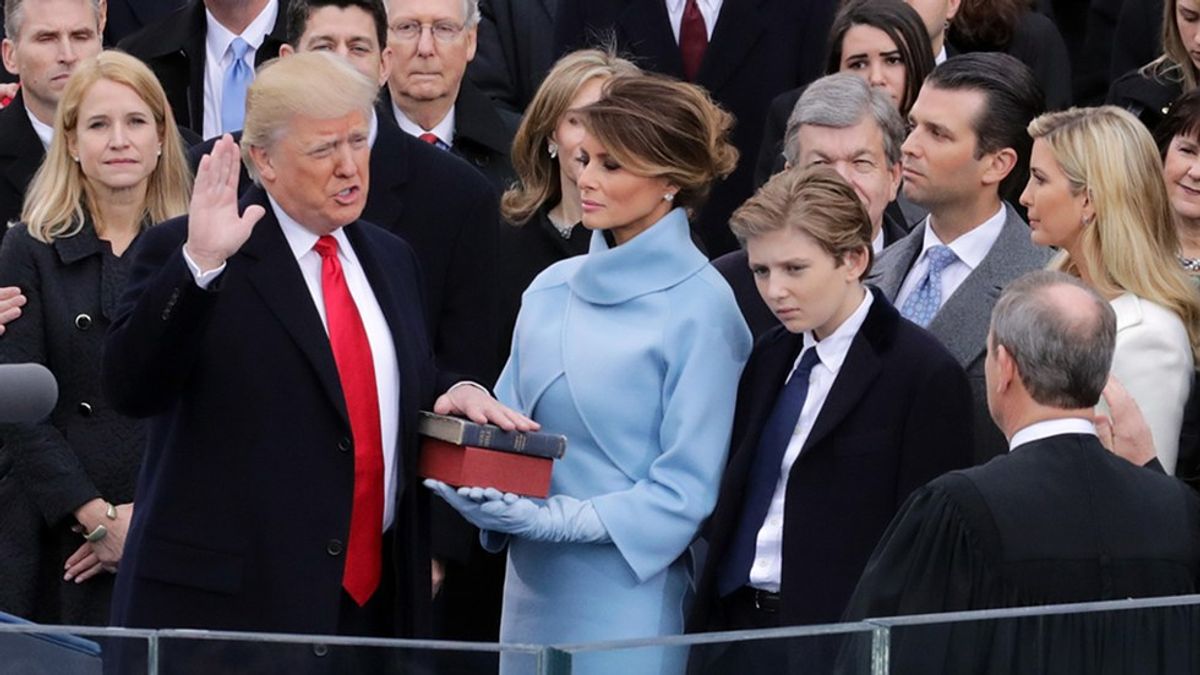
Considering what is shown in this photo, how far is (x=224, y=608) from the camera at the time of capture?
484 cm

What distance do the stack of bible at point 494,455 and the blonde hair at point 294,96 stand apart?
71 centimetres

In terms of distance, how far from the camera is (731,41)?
790 cm

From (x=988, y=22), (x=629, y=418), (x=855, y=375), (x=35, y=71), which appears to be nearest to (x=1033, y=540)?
(x=855, y=375)

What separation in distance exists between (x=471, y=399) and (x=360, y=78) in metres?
0.76

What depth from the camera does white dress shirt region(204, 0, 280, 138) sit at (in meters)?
7.79

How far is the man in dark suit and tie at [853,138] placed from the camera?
20.9 ft

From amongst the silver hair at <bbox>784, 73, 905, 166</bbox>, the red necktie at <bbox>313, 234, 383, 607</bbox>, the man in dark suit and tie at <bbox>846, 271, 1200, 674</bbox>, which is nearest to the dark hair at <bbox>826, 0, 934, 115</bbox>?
the silver hair at <bbox>784, 73, 905, 166</bbox>

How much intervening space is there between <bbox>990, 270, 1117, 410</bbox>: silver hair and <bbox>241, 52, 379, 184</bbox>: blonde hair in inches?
60.2

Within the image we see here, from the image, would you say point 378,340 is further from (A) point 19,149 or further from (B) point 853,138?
(A) point 19,149

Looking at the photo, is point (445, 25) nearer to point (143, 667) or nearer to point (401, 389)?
point (401, 389)

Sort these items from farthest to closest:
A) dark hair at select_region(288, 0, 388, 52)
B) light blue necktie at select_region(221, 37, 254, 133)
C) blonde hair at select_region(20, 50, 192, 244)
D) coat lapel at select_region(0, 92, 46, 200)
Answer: light blue necktie at select_region(221, 37, 254, 133), coat lapel at select_region(0, 92, 46, 200), dark hair at select_region(288, 0, 388, 52), blonde hair at select_region(20, 50, 192, 244)

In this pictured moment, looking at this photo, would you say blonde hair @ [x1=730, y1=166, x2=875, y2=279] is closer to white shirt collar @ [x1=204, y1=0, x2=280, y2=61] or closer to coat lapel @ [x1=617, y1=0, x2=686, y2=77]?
coat lapel @ [x1=617, y1=0, x2=686, y2=77]

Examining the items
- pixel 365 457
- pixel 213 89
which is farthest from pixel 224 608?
pixel 213 89

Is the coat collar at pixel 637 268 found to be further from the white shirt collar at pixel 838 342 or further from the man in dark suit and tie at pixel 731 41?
the man in dark suit and tie at pixel 731 41
